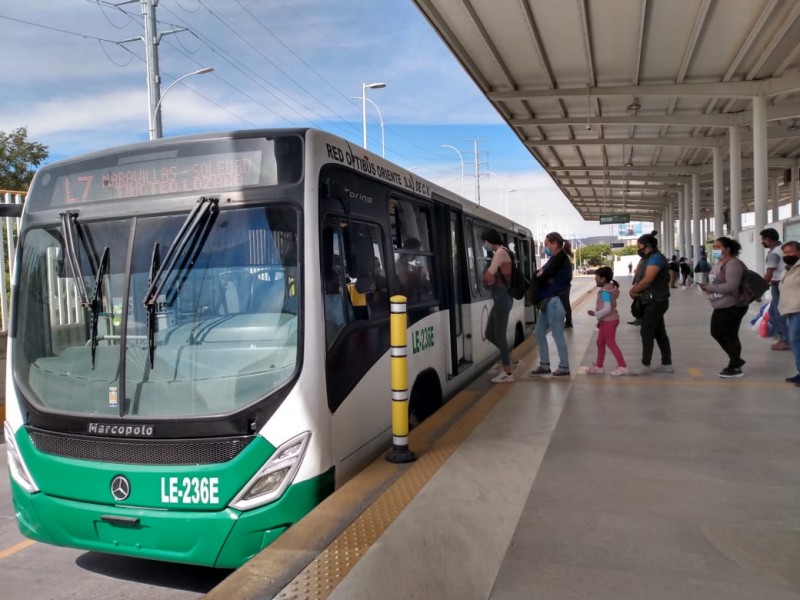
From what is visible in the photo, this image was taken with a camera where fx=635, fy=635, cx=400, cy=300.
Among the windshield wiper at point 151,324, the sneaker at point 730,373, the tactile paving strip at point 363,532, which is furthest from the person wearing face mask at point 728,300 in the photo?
the windshield wiper at point 151,324

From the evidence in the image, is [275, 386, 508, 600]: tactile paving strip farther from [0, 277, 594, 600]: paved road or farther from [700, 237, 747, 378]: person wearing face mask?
[700, 237, 747, 378]: person wearing face mask

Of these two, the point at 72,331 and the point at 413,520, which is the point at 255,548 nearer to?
the point at 413,520

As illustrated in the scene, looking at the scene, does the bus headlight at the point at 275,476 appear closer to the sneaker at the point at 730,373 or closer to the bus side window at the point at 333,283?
the bus side window at the point at 333,283

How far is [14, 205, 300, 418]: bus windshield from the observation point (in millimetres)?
3600

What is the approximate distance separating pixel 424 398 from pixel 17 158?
33.5 m

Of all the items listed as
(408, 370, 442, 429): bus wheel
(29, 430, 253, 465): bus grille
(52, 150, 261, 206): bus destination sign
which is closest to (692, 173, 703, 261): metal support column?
(408, 370, 442, 429): bus wheel

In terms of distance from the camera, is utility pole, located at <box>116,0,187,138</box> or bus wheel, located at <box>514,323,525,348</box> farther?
utility pole, located at <box>116,0,187,138</box>

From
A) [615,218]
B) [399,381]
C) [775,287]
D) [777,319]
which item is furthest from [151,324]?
[615,218]

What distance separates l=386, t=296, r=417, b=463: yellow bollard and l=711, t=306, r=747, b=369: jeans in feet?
15.3

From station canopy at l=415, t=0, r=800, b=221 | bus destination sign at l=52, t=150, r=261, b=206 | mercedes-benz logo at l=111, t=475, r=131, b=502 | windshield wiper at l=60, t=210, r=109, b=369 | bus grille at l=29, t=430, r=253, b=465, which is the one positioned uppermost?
station canopy at l=415, t=0, r=800, b=221

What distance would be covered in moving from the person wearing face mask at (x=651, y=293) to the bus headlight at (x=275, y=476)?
543cm

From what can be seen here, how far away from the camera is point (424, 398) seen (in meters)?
5.95

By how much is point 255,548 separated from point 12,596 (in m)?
1.54

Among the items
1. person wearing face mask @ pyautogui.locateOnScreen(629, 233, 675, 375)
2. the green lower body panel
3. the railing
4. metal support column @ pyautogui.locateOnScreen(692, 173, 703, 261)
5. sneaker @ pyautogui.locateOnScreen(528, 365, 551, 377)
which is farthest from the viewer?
metal support column @ pyautogui.locateOnScreen(692, 173, 703, 261)
